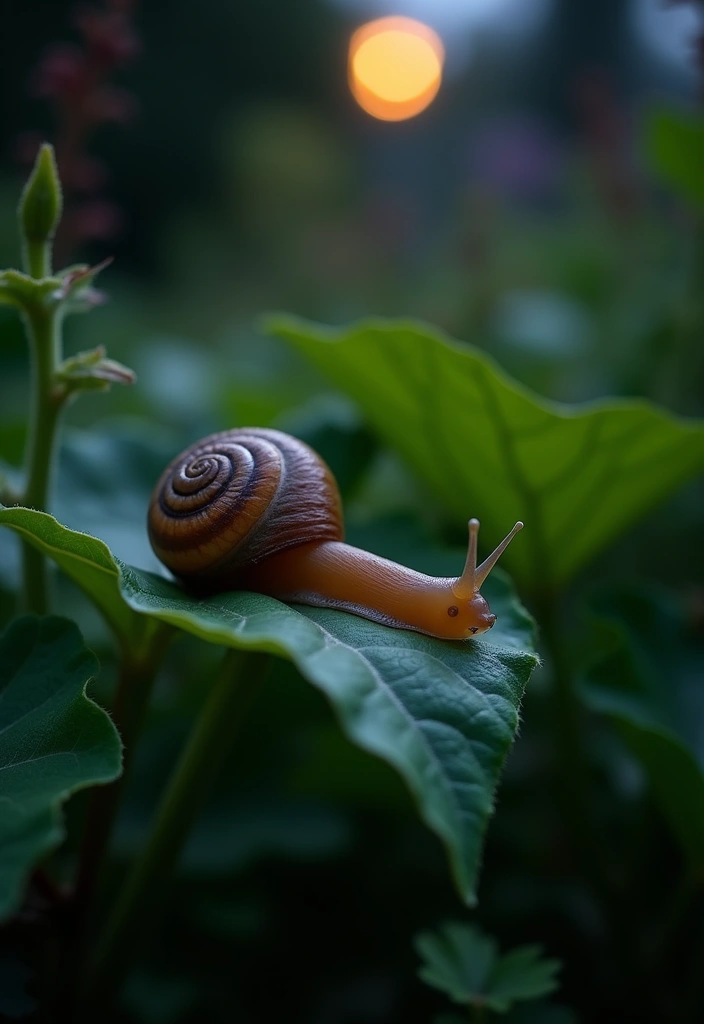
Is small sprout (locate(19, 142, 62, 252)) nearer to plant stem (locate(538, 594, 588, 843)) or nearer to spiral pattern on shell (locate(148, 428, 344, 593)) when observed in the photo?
spiral pattern on shell (locate(148, 428, 344, 593))

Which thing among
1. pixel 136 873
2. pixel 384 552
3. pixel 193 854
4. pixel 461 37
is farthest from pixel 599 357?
pixel 461 37

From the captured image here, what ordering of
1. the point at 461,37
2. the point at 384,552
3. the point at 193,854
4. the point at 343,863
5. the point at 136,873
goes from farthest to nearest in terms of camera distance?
the point at 461,37
the point at 343,863
the point at 193,854
the point at 384,552
the point at 136,873

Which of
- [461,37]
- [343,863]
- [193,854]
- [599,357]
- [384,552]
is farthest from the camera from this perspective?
[461,37]

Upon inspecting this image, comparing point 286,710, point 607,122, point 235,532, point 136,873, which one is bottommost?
point 286,710

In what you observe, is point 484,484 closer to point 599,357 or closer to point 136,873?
point 136,873

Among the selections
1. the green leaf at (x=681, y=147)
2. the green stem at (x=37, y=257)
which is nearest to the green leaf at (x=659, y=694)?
the green stem at (x=37, y=257)

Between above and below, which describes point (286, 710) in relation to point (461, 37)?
below
